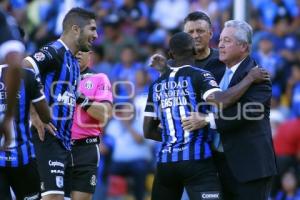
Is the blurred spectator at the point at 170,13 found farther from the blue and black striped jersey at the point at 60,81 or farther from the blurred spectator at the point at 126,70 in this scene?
the blue and black striped jersey at the point at 60,81

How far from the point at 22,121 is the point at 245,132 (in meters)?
2.32

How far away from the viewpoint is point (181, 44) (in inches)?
356

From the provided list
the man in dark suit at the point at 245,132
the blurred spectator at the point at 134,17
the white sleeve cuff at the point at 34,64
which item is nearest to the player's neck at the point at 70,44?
the white sleeve cuff at the point at 34,64

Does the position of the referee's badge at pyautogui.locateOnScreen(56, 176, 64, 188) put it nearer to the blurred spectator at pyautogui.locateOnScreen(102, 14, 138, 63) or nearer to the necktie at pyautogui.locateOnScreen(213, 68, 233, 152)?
the necktie at pyautogui.locateOnScreen(213, 68, 233, 152)

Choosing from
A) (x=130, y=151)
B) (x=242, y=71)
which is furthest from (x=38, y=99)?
(x=130, y=151)

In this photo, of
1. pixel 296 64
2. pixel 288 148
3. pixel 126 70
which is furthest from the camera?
pixel 126 70

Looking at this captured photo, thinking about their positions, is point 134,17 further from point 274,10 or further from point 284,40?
point 284,40

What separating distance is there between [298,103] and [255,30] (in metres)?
2.92

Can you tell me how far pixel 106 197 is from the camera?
1611 centimetres

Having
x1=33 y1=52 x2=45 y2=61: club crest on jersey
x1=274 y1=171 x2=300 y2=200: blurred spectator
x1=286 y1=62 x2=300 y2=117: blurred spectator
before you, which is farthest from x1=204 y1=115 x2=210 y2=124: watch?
x1=286 y1=62 x2=300 y2=117: blurred spectator

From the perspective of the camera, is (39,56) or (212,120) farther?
(39,56)

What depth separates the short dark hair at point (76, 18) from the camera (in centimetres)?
958

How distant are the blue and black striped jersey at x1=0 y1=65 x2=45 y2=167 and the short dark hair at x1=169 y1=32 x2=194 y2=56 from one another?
152 centimetres

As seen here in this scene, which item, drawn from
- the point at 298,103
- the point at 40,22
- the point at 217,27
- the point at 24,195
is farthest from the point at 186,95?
the point at 40,22
